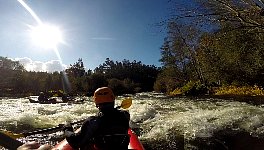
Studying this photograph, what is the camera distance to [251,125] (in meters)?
8.99

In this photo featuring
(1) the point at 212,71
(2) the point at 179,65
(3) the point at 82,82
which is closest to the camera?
(1) the point at 212,71

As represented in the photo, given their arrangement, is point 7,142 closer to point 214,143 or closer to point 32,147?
point 32,147

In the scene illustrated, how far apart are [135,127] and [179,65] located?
1367 inches

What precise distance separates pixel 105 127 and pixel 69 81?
7471cm

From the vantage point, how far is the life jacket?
405 centimetres

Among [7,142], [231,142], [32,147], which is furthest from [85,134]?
[231,142]

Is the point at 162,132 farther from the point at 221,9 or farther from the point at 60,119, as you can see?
the point at 60,119

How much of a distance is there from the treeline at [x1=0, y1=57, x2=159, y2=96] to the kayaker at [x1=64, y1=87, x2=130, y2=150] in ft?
156

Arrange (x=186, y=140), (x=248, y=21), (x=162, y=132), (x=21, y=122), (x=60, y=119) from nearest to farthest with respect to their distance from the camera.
→ (x=186, y=140) < (x=162, y=132) < (x=248, y=21) < (x=21, y=122) < (x=60, y=119)

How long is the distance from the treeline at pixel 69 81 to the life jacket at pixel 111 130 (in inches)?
1875

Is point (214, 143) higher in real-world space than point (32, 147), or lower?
lower

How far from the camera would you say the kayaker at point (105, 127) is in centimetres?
404

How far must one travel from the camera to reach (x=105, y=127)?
4.05 meters

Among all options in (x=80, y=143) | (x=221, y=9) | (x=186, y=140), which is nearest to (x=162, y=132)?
(x=186, y=140)
